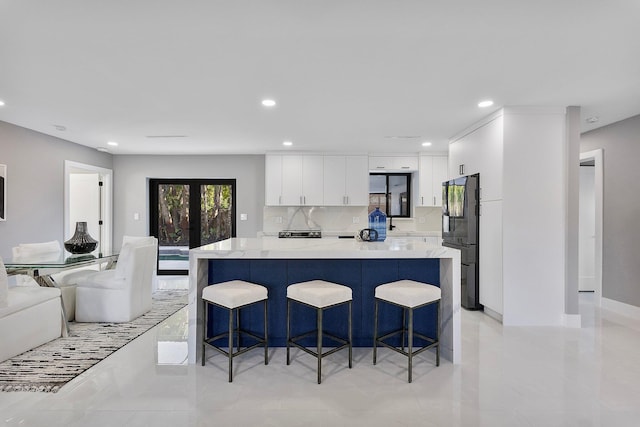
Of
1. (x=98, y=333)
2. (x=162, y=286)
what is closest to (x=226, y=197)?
(x=162, y=286)

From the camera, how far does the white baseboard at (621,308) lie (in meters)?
4.15

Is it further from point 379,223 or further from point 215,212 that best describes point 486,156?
point 215,212

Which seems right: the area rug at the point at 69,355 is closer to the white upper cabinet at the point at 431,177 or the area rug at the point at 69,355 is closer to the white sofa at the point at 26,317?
the white sofa at the point at 26,317

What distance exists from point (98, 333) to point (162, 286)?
231 centimetres

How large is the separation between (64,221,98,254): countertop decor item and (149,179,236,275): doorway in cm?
284

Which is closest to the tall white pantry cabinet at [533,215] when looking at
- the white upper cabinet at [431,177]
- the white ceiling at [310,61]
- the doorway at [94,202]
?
the white ceiling at [310,61]

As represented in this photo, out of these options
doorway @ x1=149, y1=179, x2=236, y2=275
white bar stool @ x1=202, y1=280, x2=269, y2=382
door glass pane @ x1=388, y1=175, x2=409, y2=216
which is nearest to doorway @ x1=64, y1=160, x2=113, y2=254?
doorway @ x1=149, y1=179, x2=236, y2=275

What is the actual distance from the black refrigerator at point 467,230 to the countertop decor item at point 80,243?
436cm

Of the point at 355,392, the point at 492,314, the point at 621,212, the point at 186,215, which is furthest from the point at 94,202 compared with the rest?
the point at 621,212

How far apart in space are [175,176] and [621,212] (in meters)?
6.92

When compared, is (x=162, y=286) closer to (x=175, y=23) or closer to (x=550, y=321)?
(x=175, y=23)

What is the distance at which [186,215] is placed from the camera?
273 inches

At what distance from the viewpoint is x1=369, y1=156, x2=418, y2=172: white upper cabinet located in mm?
6496

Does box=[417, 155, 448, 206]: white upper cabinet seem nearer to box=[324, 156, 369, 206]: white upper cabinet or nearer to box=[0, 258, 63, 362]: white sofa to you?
box=[324, 156, 369, 206]: white upper cabinet
